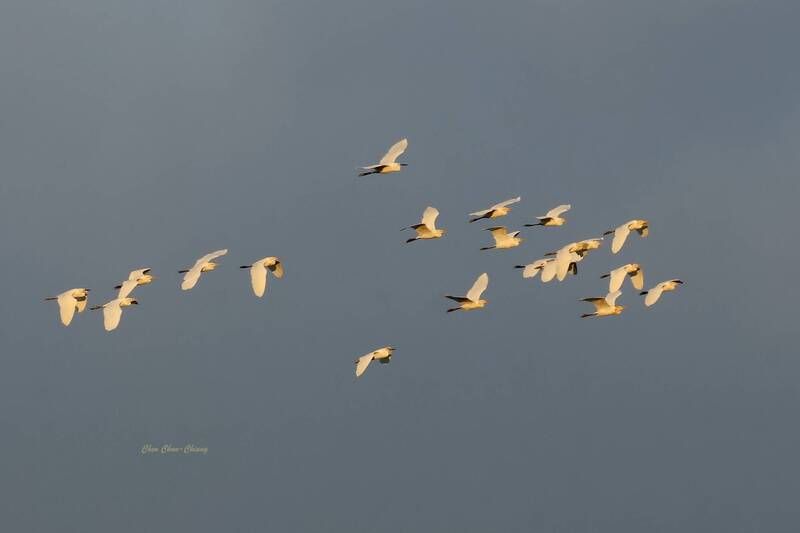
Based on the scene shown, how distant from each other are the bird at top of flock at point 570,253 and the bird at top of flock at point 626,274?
1573mm

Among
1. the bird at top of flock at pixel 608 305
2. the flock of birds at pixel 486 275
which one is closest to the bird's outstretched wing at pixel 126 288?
the flock of birds at pixel 486 275

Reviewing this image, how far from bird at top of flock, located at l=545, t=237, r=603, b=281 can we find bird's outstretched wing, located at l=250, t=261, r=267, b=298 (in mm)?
14351

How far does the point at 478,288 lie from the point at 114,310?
17.5m

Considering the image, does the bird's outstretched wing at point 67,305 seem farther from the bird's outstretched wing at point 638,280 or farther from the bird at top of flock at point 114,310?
the bird's outstretched wing at point 638,280

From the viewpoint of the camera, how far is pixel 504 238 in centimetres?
7938

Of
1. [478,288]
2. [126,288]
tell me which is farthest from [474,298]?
[126,288]

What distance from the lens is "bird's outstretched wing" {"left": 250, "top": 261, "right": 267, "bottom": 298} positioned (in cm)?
6638

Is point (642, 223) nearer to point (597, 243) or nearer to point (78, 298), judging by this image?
point (597, 243)

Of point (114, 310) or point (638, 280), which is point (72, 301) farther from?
point (638, 280)

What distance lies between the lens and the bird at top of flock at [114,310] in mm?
67188

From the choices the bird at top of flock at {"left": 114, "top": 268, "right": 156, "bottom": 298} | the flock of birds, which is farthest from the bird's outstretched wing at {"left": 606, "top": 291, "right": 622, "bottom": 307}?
the bird at top of flock at {"left": 114, "top": 268, "right": 156, "bottom": 298}

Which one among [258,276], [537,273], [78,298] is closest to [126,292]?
[78,298]

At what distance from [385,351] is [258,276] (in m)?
8.63

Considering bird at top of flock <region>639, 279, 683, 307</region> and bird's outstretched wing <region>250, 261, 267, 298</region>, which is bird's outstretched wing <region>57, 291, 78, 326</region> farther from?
bird at top of flock <region>639, 279, 683, 307</region>
